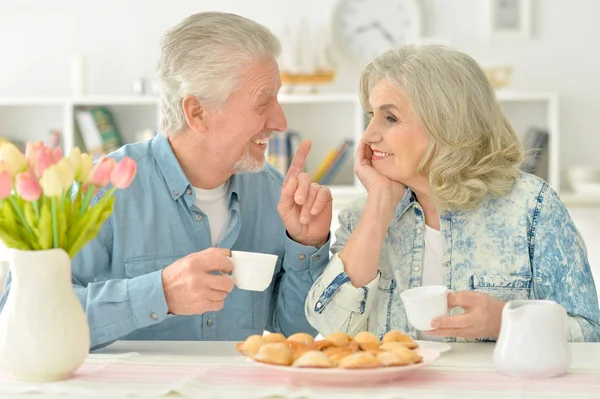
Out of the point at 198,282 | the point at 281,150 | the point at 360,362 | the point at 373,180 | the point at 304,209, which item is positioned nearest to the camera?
the point at 360,362

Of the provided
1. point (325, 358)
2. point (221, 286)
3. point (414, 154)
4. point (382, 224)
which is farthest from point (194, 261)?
point (414, 154)

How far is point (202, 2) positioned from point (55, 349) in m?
3.30

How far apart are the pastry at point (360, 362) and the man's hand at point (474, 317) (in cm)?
28

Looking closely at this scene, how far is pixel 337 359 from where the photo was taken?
1.45 m

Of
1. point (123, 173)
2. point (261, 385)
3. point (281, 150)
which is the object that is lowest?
point (261, 385)

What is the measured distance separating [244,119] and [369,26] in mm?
2471

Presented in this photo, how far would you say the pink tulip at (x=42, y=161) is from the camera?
144cm

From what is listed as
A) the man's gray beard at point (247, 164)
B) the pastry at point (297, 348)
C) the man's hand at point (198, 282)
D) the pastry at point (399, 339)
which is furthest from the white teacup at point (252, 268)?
the man's gray beard at point (247, 164)

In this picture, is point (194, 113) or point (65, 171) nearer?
point (65, 171)

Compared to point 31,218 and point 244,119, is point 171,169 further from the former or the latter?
point 31,218

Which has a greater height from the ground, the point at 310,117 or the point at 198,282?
the point at 310,117

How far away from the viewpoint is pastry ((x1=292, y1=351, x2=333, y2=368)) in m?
1.42

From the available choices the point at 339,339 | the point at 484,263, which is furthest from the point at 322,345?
the point at 484,263

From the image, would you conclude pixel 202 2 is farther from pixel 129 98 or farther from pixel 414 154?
pixel 414 154
